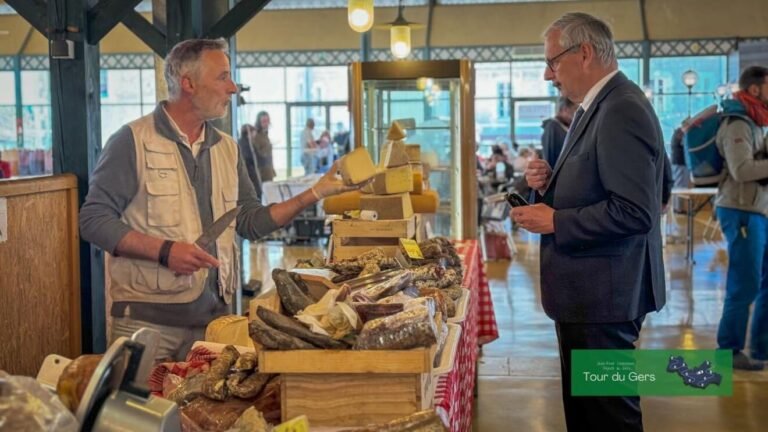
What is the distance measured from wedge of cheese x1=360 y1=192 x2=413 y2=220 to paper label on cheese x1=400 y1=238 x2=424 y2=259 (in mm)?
203

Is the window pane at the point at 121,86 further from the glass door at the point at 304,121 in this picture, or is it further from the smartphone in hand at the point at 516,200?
the smartphone in hand at the point at 516,200

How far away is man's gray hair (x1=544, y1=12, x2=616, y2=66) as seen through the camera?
2674 mm

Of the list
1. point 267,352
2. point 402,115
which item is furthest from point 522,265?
point 267,352

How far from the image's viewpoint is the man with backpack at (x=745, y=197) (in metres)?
5.18

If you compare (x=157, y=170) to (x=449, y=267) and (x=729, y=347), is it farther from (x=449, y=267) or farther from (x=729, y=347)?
(x=729, y=347)

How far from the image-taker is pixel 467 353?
3.19 m

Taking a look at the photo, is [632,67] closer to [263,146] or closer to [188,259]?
[263,146]

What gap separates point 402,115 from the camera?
6.55 meters

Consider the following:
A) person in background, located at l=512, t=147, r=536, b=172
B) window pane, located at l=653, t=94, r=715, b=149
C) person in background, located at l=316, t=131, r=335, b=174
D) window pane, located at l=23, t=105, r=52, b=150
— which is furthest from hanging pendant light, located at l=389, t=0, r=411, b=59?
window pane, located at l=23, t=105, r=52, b=150

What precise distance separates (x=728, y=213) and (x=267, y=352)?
4138 millimetres

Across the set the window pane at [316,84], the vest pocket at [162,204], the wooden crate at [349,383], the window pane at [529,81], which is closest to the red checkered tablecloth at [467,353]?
the wooden crate at [349,383]

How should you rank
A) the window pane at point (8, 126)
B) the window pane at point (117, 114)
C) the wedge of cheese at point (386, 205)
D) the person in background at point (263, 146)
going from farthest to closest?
the window pane at point (117, 114), the window pane at point (8, 126), the person in background at point (263, 146), the wedge of cheese at point (386, 205)

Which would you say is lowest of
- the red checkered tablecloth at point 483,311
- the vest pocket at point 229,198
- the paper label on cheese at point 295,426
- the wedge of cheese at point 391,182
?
the red checkered tablecloth at point 483,311

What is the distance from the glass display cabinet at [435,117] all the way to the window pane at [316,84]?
15167mm
